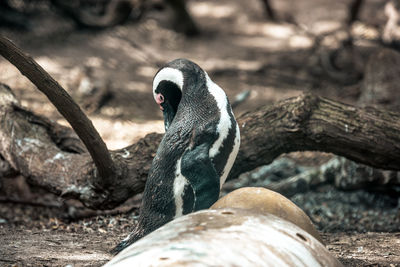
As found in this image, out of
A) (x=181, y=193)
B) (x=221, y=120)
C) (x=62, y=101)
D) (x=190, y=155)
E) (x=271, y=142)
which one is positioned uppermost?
(x=62, y=101)

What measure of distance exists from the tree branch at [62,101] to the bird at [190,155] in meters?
0.39

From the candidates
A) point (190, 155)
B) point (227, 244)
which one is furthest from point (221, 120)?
point (227, 244)

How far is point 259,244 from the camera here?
167 cm

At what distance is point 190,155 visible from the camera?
7.46 ft

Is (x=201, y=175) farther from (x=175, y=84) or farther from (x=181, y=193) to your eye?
(x=175, y=84)

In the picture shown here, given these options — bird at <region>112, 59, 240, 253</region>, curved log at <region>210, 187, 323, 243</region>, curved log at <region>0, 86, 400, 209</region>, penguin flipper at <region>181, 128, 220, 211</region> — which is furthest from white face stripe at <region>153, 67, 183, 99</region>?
curved log at <region>0, 86, 400, 209</region>

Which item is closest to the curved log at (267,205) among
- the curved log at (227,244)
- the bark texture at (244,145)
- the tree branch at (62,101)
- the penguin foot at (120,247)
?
the curved log at (227,244)

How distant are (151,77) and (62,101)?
13.1 ft

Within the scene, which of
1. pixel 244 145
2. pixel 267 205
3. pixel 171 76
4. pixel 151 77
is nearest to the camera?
pixel 267 205

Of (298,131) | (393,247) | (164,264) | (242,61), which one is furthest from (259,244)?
(242,61)

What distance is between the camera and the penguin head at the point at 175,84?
94.8 inches

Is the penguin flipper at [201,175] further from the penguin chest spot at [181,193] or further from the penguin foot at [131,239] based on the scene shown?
the penguin foot at [131,239]

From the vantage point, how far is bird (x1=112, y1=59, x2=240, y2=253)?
88.3 inches

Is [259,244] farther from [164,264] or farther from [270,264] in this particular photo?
[164,264]
